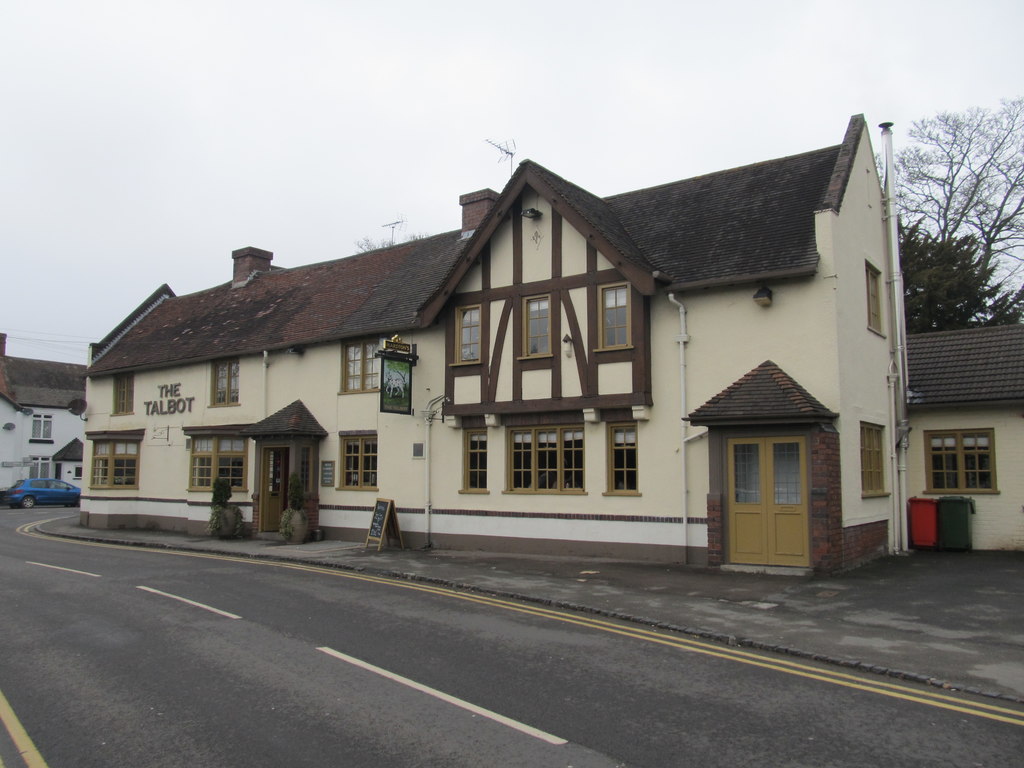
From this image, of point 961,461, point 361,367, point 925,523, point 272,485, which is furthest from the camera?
point 272,485

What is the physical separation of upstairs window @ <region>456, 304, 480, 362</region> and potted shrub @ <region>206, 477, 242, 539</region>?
855 cm

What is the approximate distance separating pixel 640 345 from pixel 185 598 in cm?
937

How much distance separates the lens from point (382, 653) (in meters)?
8.55

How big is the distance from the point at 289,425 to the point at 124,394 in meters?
10.8

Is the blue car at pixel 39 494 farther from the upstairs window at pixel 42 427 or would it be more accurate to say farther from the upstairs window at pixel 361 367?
the upstairs window at pixel 361 367

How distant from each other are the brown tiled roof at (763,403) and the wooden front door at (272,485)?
12.6 metres

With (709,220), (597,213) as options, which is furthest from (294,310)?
(709,220)

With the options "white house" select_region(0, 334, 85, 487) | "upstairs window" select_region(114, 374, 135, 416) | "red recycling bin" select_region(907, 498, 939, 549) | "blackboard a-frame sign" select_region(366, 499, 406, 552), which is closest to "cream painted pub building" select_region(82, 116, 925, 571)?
"blackboard a-frame sign" select_region(366, 499, 406, 552)

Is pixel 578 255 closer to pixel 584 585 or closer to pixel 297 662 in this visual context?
pixel 584 585

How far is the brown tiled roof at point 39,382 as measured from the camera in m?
51.2

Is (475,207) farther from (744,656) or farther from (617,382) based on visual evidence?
(744,656)

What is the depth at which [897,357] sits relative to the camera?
59.1ft

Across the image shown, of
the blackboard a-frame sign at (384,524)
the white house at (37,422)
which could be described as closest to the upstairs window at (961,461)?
the blackboard a-frame sign at (384,524)

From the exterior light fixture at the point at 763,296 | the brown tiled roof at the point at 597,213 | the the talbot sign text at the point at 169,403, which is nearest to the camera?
the exterior light fixture at the point at 763,296
